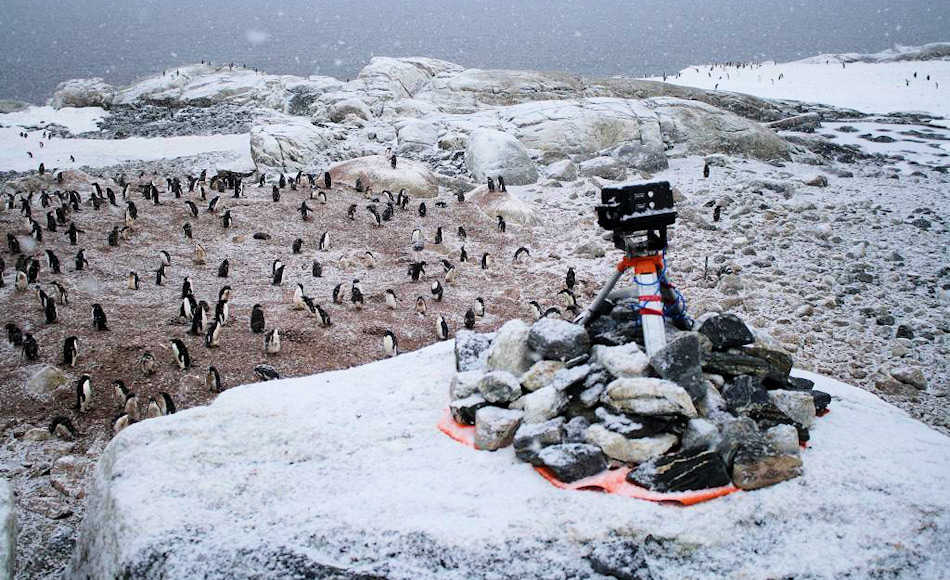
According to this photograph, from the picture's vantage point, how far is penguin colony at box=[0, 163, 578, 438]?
26.4ft

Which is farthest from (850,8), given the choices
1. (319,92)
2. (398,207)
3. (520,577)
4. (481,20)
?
(520,577)

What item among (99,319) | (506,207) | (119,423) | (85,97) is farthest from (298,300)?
(85,97)

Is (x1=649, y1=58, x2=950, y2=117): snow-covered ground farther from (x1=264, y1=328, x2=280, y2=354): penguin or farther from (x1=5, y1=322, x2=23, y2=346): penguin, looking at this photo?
(x1=5, y1=322, x2=23, y2=346): penguin

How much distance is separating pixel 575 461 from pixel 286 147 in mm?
18017

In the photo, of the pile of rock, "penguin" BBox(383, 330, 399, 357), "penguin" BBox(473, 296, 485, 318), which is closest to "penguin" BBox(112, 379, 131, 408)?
"penguin" BBox(383, 330, 399, 357)

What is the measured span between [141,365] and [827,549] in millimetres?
7695

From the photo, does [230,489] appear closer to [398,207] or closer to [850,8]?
[398,207]

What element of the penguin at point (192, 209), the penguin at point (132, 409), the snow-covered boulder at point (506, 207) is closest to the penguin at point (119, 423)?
the penguin at point (132, 409)

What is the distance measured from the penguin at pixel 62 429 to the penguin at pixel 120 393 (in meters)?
0.58

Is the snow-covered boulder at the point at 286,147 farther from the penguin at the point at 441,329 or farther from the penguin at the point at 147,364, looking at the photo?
the penguin at the point at 147,364

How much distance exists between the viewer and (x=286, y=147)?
64.1ft

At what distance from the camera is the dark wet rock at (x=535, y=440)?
382 cm

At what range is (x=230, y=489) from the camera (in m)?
3.77

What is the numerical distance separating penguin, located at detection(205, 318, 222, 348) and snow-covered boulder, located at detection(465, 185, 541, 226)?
750 centimetres
